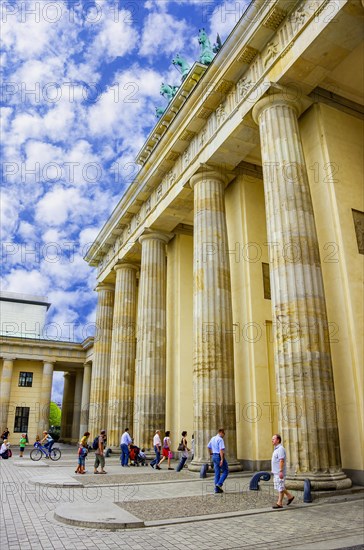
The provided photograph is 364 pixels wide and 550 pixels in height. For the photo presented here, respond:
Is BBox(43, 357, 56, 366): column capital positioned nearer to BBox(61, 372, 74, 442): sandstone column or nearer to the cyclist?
BBox(61, 372, 74, 442): sandstone column

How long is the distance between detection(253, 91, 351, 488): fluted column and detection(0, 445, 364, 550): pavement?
111cm

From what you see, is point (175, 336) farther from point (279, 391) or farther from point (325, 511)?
point (325, 511)

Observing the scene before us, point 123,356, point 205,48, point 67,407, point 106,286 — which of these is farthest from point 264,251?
point 67,407

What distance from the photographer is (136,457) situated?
18.5m

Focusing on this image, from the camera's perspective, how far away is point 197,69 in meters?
22.6

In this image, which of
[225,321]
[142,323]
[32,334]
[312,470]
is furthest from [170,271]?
[32,334]

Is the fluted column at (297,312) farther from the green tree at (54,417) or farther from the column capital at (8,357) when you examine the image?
the green tree at (54,417)

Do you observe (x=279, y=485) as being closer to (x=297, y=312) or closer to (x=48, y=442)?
(x=297, y=312)

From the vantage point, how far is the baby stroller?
18.3 metres

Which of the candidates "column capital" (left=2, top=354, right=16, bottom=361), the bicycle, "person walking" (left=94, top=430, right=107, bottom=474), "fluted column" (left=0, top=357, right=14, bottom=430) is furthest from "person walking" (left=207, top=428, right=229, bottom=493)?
"column capital" (left=2, top=354, right=16, bottom=361)

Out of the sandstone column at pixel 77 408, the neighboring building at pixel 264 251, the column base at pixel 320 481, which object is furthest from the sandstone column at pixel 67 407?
the column base at pixel 320 481

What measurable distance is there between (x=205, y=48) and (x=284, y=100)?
13.4 m

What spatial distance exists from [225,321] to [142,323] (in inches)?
293

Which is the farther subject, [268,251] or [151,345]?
[151,345]
